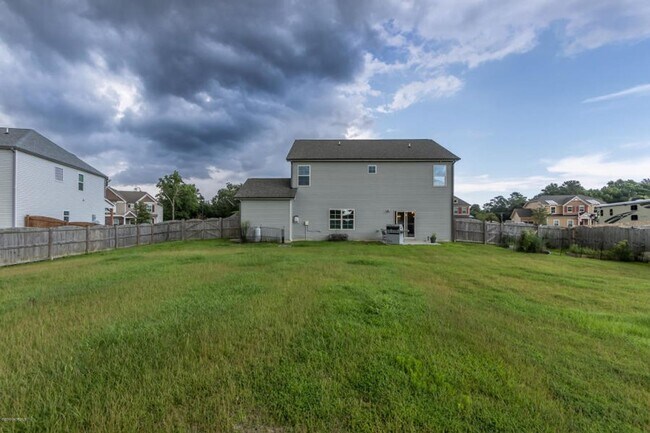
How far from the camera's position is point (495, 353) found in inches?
121

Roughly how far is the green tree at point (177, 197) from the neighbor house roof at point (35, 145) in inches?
1117

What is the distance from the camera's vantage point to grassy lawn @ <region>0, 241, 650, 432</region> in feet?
6.87

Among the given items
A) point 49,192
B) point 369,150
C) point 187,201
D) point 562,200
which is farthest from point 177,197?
point 562,200

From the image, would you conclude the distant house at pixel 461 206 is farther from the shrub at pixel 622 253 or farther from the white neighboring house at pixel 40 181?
the white neighboring house at pixel 40 181

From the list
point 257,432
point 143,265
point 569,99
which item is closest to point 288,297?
point 257,432

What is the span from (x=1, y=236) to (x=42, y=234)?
148 centimetres

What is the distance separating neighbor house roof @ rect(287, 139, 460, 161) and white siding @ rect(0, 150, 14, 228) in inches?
606

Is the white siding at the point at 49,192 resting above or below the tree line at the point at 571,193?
below

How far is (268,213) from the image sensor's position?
17.6 m

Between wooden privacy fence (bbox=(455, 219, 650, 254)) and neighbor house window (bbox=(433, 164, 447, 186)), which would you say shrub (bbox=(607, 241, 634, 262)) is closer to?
wooden privacy fence (bbox=(455, 219, 650, 254))

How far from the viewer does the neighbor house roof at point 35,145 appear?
14.7 metres

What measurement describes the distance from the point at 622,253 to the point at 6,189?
31975mm

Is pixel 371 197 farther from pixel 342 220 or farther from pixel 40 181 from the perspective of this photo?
pixel 40 181

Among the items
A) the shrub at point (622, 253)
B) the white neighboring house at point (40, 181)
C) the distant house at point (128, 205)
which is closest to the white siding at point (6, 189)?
the white neighboring house at point (40, 181)
